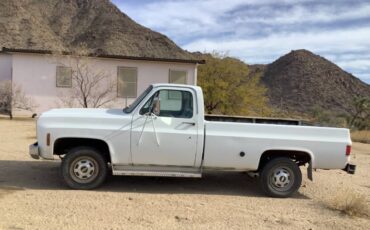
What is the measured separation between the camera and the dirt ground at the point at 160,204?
6.39 meters

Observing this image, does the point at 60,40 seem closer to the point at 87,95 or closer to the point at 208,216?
the point at 87,95

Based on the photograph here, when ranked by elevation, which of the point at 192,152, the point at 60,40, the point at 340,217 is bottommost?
the point at 340,217

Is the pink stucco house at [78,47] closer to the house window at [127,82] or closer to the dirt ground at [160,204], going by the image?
the house window at [127,82]

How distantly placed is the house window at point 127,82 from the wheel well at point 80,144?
1714 centimetres

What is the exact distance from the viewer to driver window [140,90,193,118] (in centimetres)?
816

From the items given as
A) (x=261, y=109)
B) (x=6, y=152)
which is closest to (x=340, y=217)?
(x=6, y=152)

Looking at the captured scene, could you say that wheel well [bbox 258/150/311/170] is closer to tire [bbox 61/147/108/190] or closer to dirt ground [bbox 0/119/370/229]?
dirt ground [bbox 0/119/370/229]

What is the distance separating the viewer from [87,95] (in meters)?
24.2

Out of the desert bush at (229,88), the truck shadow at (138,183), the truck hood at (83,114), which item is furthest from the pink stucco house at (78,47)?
the truck hood at (83,114)

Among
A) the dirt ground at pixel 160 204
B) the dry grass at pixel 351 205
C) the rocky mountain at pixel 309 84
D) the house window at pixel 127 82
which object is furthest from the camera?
the rocky mountain at pixel 309 84

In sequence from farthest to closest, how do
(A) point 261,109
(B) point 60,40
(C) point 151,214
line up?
(B) point 60,40, (A) point 261,109, (C) point 151,214

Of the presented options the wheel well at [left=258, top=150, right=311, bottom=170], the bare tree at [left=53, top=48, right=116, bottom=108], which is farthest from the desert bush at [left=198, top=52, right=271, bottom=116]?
the wheel well at [left=258, top=150, right=311, bottom=170]

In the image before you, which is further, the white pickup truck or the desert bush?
the desert bush

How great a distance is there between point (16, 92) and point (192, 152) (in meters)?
18.3
